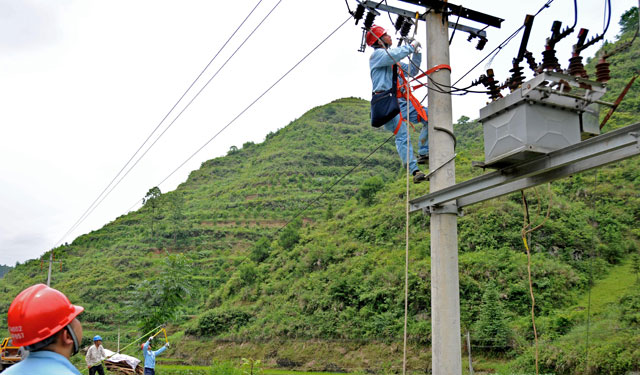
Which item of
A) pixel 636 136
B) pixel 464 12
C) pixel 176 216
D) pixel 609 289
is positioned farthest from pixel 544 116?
pixel 176 216

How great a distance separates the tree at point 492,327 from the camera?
17797 mm

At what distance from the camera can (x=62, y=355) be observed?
78.4 inches

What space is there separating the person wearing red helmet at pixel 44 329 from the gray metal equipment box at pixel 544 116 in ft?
10.7

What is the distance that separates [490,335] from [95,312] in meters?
36.9

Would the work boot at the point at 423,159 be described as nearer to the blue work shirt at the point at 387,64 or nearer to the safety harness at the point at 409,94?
the safety harness at the point at 409,94

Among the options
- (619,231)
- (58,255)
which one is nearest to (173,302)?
(619,231)

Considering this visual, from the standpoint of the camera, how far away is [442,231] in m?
4.81

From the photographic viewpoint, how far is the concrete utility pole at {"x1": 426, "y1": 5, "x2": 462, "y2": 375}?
4527 millimetres

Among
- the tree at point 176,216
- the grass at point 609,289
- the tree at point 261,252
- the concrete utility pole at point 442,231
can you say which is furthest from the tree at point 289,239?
the concrete utility pole at point 442,231

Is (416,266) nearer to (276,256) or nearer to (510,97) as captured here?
(276,256)

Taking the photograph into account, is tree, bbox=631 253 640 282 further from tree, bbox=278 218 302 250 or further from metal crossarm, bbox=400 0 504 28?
tree, bbox=278 218 302 250

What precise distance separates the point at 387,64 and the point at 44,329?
4.55 m

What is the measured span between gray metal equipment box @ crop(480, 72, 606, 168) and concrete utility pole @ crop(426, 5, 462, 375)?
892mm

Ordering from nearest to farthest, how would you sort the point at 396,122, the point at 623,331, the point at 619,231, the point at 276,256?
the point at 396,122 < the point at 623,331 < the point at 619,231 < the point at 276,256
